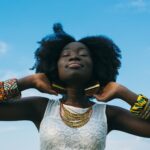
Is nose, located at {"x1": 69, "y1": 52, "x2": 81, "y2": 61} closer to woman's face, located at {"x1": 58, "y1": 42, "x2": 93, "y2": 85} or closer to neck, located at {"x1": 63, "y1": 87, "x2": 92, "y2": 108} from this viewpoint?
woman's face, located at {"x1": 58, "y1": 42, "x2": 93, "y2": 85}

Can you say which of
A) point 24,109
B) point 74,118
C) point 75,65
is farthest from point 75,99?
point 24,109

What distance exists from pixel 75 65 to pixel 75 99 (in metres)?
0.44

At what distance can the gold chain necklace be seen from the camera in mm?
6070

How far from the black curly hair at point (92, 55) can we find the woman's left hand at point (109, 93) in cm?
23

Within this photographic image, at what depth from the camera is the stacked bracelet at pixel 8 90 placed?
6062 millimetres

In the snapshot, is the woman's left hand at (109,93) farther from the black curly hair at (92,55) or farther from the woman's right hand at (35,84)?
the woman's right hand at (35,84)

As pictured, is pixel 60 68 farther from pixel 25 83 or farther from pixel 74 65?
pixel 25 83

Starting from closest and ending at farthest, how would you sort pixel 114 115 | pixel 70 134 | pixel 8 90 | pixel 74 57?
pixel 70 134 → pixel 8 90 → pixel 74 57 → pixel 114 115

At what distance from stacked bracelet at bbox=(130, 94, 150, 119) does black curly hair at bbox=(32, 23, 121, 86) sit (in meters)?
0.52

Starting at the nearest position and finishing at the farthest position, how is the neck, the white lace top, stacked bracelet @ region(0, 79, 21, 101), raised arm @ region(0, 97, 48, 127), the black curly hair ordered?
1. the white lace top
2. stacked bracelet @ region(0, 79, 21, 101)
3. raised arm @ region(0, 97, 48, 127)
4. the neck
5. the black curly hair

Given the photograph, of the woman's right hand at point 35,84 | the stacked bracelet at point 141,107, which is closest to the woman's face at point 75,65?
the woman's right hand at point 35,84

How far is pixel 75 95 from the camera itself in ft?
20.8

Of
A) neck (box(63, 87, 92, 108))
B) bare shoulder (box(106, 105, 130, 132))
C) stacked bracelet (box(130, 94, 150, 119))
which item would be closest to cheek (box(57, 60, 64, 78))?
neck (box(63, 87, 92, 108))

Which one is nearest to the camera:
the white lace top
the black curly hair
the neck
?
the white lace top
